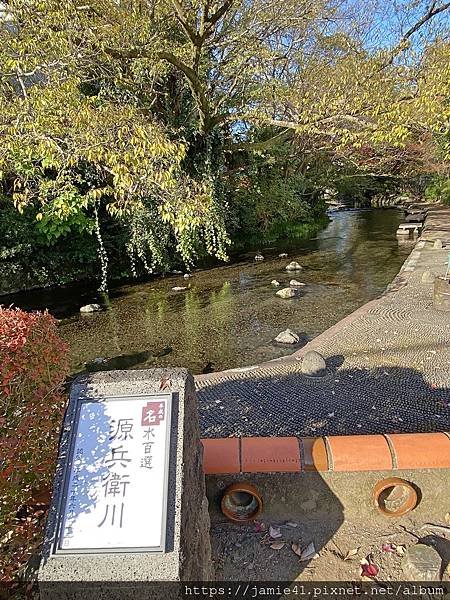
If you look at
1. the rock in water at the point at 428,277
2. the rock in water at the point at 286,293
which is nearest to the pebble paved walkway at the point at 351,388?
the rock in water at the point at 428,277

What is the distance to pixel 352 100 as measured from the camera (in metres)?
8.05

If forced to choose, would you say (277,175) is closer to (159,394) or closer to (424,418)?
(424,418)

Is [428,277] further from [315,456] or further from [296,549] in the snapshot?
[296,549]

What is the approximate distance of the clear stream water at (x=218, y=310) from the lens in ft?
22.7

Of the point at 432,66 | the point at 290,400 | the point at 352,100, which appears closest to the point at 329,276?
the point at 352,100

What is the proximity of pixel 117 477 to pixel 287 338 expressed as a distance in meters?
5.37

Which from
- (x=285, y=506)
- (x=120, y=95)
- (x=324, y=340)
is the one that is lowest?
(x=324, y=340)

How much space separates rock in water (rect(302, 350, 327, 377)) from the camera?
4731mm

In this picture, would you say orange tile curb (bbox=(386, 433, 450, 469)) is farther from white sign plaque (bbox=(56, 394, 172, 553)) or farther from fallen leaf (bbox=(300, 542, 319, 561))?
white sign plaque (bbox=(56, 394, 172, 553))

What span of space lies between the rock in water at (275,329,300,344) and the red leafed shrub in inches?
187

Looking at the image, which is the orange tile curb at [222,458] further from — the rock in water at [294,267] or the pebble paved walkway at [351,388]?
the rock in water at [294,267]

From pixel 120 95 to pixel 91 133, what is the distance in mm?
4578

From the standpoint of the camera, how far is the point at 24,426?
220 cm

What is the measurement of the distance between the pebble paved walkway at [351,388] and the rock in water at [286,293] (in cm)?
332
